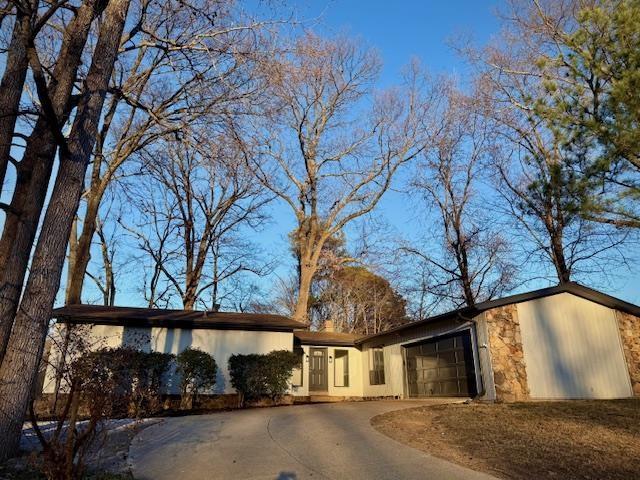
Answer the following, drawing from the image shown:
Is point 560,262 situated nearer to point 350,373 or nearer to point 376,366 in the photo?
point 376,366

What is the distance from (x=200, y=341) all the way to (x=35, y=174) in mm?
9847

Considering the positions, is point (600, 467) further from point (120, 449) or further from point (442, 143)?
point (442, 143)

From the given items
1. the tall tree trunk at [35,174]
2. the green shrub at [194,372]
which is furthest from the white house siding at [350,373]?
the tall tree trunk at [35,174]

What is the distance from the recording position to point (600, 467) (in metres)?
5.84

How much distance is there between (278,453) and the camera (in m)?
6.45

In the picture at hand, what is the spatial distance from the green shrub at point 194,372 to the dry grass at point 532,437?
20.4 ft

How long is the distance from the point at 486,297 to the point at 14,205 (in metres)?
24.7

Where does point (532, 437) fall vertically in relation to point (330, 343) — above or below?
below

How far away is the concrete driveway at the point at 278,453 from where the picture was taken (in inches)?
217

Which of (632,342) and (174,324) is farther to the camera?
(174,324)

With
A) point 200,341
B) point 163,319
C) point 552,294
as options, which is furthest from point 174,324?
point 552,294

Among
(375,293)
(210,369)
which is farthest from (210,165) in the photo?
(375,293)

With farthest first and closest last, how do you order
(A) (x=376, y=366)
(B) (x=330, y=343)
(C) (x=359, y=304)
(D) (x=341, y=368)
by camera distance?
(C) (x=359, y=304) < (D) (x=341, y=368) < (B) (x=330, y=343) < (A) (x=376, y=366)

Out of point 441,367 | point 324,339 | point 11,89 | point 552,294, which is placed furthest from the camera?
point 324,339
